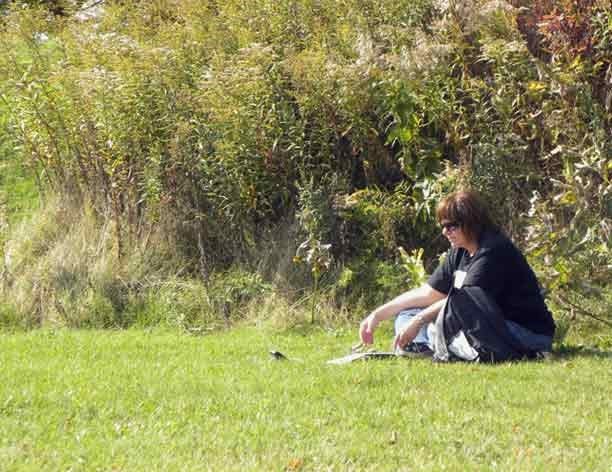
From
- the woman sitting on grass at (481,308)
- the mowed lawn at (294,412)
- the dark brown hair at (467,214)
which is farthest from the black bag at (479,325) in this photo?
the dark brown hair at (467,214)

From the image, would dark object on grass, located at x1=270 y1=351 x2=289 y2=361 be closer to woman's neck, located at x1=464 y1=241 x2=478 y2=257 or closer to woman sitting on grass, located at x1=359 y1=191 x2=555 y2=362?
woman sitting on grass, located at x1=359 y1=191 x2=555 y2=362

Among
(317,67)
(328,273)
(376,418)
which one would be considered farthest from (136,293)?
(376,418)

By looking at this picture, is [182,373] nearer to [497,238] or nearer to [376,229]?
[497,238]

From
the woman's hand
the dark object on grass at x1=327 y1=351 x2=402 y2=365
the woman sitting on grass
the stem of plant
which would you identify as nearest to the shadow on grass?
the woman sitting on grass

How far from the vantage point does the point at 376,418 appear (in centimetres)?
542

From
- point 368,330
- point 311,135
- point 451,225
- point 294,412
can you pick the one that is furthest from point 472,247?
point 311,135

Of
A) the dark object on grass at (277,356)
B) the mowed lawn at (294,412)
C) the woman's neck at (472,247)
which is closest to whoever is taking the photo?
the mowed lawn at (294,412)

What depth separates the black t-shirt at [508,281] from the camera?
7.02m

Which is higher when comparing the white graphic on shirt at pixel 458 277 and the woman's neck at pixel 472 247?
the woman's neck at pixel 472 247

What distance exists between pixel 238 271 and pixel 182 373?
3.23 m

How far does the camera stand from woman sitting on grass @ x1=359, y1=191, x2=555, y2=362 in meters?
7.00

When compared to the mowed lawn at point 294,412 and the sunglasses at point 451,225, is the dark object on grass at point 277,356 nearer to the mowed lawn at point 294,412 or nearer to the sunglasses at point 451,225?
the mowed lawn at point 294,412

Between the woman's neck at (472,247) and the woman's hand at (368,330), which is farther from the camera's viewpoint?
the woman's neck at (472,247)

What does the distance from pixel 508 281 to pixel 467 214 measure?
1.69 ft
